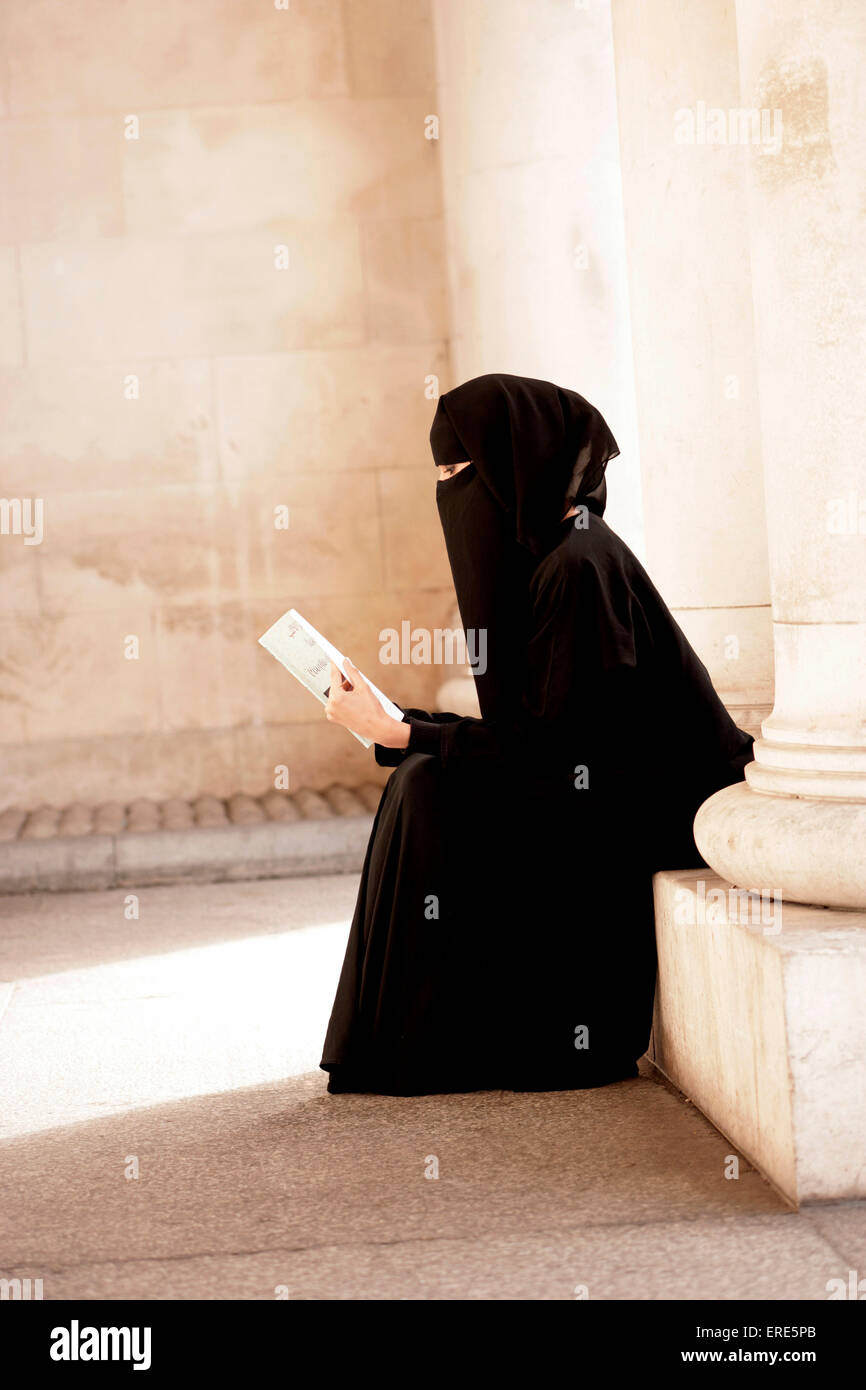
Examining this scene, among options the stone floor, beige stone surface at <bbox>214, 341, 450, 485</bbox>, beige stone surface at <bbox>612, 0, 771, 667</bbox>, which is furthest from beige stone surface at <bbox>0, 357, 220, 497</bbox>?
beige stone surface at <bbox>612, 0, 771, 667</bbox>

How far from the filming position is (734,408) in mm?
4527

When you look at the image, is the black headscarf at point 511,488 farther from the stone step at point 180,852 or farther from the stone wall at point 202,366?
the stone wall at point 202,366

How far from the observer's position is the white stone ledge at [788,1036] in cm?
280

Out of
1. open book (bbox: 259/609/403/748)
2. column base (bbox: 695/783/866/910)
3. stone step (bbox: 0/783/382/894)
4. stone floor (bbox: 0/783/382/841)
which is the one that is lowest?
stone step (bbox: 0/783/382/894)

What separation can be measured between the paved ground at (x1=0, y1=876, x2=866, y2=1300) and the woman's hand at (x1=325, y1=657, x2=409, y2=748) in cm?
83

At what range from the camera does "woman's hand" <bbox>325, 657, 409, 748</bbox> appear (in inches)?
143

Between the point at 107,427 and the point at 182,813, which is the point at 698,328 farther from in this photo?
the point at 107,427

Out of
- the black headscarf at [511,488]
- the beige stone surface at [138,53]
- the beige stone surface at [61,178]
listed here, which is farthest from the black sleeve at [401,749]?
the beige stone surface at [138,53]

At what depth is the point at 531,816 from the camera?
3605mm

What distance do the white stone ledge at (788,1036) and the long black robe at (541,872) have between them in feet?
1.12

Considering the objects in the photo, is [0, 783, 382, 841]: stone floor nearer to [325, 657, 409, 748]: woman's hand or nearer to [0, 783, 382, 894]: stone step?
[0, 783, 382, 894]: stone step

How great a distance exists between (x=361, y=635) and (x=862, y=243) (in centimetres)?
516

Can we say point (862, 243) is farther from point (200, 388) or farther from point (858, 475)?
point (200, 388)

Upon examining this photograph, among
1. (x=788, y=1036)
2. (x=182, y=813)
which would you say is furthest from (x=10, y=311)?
(x=788, y=1036)
